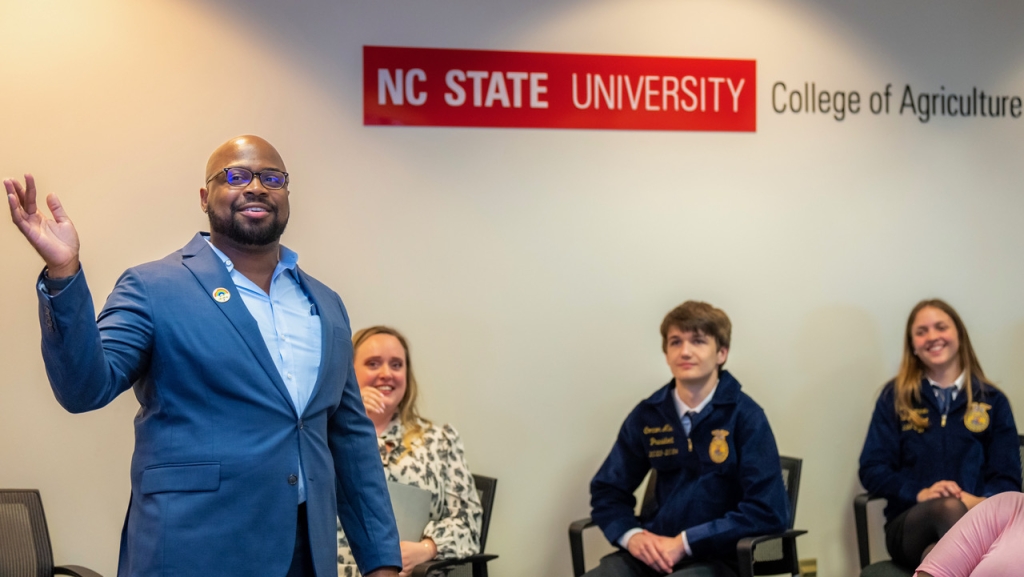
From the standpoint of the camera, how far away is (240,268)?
2.17 metres

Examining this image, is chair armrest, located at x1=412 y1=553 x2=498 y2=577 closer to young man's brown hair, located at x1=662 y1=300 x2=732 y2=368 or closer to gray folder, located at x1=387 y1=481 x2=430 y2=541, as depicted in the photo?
gray folder, located at x1=387 y1=481 x2=430 y2=541

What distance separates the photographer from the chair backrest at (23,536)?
3271 millimetres

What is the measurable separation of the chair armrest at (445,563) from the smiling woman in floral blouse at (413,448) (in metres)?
0.03

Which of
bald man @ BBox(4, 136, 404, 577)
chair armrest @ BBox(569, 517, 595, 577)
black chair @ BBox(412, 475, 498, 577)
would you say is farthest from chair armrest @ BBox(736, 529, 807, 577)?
bald man @ BBox(4, 136, 404, 577)

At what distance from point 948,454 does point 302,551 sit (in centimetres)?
283

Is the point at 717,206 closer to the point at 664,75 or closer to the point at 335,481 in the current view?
the point at 664,75

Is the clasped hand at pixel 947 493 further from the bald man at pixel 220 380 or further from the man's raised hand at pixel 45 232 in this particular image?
the man's raised hand at pixel 45 232

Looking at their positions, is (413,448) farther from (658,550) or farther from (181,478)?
(181,478)

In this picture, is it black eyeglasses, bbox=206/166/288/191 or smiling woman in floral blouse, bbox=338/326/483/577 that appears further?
smiling woman in floral blouse, bbox=338/326/483/577

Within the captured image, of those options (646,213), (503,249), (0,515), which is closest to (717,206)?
(646,213)

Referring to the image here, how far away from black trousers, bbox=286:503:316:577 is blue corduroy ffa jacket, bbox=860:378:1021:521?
2601mm

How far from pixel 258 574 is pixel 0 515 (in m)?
1.85

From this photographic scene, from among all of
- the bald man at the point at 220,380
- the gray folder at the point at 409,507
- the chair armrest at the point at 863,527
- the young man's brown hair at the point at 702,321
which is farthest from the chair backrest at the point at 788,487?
the bald man at the point at 220,380

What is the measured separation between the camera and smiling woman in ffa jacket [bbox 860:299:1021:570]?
12.3 feet
